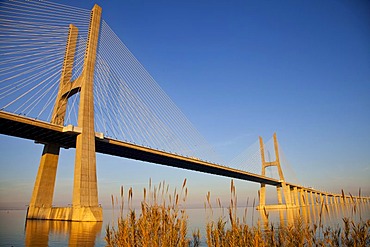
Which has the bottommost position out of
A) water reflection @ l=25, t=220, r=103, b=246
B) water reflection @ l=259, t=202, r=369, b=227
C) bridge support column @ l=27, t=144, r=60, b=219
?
water reflection @ l=25, t=220, r=103, b=246

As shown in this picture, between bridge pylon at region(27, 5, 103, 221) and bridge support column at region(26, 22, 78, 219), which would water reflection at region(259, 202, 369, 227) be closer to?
bridge pylon at region(27, 5, 103, 221)

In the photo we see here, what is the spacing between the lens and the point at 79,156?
25.4 meters

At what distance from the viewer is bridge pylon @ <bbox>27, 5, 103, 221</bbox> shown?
2472 centimetres

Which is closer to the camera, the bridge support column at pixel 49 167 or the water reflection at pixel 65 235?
the water reflection at pixel 65 235

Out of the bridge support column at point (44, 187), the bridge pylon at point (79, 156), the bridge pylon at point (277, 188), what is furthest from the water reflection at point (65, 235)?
the bridge pylon at point (277, 188)

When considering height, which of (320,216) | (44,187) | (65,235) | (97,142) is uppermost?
(97,142)

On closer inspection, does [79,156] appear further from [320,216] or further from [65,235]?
[320,216]

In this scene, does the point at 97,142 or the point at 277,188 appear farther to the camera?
the point at 277,188

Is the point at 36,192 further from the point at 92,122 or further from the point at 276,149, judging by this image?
the point at 276,149

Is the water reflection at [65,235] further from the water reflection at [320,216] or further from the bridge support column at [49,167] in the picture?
the water reflection at [320,216]

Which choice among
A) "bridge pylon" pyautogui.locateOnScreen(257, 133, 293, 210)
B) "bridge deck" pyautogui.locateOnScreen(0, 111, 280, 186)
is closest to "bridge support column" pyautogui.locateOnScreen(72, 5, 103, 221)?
"bridge deck" pyautogui.locateOnScreen(0, 111, 280, 186)

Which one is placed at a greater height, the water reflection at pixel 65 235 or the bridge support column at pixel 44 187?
the bridge support column at pixel 44 187

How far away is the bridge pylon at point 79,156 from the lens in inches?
973

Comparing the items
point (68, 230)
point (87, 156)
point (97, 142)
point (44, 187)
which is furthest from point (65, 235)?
point (97, 142)
